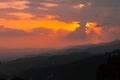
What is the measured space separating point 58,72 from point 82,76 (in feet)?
84.3

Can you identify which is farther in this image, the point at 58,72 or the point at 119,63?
the point at 58,72

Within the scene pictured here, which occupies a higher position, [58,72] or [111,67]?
[58,72]

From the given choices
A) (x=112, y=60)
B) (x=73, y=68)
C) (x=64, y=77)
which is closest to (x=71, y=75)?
(x=64, y=77)

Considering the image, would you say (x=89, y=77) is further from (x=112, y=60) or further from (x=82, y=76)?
(x=112, y=60)

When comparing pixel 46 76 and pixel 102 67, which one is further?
pixel 46 76

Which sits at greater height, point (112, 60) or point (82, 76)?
point (82, 76)

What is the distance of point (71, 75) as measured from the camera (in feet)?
597

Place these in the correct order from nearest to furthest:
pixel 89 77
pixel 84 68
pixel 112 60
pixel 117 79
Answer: pixel 117 79
pixel 112 60
pixel 89 77
pixel 84 68

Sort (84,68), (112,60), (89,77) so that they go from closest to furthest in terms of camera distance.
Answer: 1. (112,60)
2. (89,77)
3. (84,68)

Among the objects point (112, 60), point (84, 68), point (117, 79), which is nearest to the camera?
point (117, 79)

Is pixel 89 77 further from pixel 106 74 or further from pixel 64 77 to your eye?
pixel 106 74

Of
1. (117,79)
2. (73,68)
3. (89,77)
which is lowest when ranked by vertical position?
(117,79)

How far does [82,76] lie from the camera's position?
175125mm

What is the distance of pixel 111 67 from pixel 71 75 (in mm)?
86836
